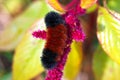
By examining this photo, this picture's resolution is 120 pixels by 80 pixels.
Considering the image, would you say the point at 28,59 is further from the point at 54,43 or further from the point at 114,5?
the point at 114,5

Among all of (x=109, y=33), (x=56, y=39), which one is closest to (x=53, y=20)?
(x=56, y=39)

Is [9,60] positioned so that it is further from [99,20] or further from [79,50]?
[99,20]

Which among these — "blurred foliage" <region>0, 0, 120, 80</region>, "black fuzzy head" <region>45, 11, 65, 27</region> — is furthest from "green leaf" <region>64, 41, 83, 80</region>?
"black fuzzy head" <region>45, 11, 65, 27</region>

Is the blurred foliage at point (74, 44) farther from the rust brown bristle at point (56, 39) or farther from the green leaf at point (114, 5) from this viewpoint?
the rust brown bristle at point (56, 39)

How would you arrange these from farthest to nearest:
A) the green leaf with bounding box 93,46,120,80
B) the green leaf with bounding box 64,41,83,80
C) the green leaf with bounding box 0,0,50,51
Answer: the green leaf with bounding box 0,0,50,51, the green leaf with bounding box 93,46,120,80, the green leaf with bounding box 64,41,83,80

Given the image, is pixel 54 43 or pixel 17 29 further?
pixel 17 29

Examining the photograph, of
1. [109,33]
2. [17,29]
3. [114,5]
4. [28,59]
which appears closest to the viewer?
[109,33]

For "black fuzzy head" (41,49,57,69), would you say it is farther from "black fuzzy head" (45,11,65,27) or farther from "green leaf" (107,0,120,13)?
"green leaf" (107,0,120,13)

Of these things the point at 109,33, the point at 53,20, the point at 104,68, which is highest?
the point at 53,20

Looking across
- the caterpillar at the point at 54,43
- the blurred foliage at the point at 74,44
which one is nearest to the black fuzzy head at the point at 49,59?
the caterpillar at the point at 54,43
